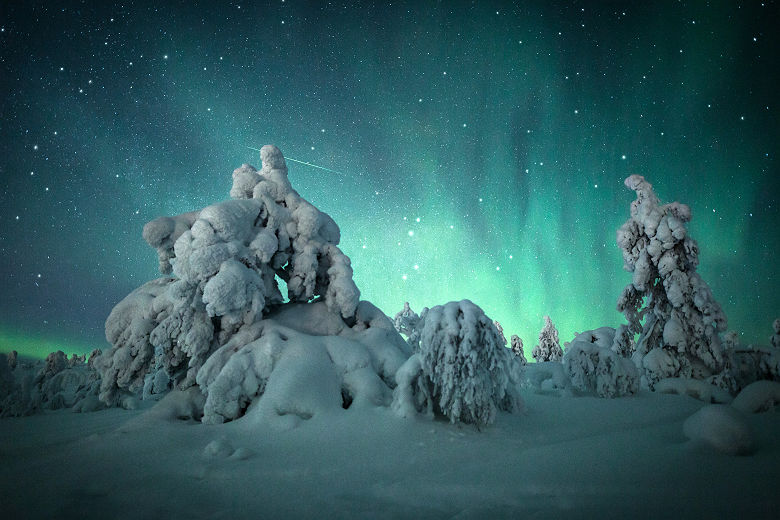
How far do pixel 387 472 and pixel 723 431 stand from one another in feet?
12.5

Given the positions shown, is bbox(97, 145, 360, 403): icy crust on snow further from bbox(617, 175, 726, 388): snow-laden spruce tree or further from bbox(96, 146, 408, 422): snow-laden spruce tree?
bbox(617, 175, 726, 388): snow-laden spruce tree

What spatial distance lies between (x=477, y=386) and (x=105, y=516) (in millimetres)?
4855

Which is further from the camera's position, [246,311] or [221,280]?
[246,311]

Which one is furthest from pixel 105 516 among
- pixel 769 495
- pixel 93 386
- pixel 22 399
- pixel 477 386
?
pixel 93 386

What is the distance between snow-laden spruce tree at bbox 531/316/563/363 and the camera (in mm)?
34000

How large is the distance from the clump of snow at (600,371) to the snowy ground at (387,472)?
2.89 meters

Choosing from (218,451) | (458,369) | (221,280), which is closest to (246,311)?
(221,280)

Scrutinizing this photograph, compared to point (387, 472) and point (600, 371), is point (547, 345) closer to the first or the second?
point (600, 371)

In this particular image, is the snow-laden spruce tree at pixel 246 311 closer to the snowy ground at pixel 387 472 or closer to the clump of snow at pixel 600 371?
the snowy ground at pixel 387 472

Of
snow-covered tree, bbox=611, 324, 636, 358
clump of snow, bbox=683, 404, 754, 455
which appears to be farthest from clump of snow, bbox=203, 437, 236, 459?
snow-covered tree, bbox=611, 324, 636, 358

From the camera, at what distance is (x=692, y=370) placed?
39.4 feet

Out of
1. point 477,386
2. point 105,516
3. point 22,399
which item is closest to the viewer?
point 105,516

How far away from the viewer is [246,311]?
8.37m

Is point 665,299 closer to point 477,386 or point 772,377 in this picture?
point 772,377
